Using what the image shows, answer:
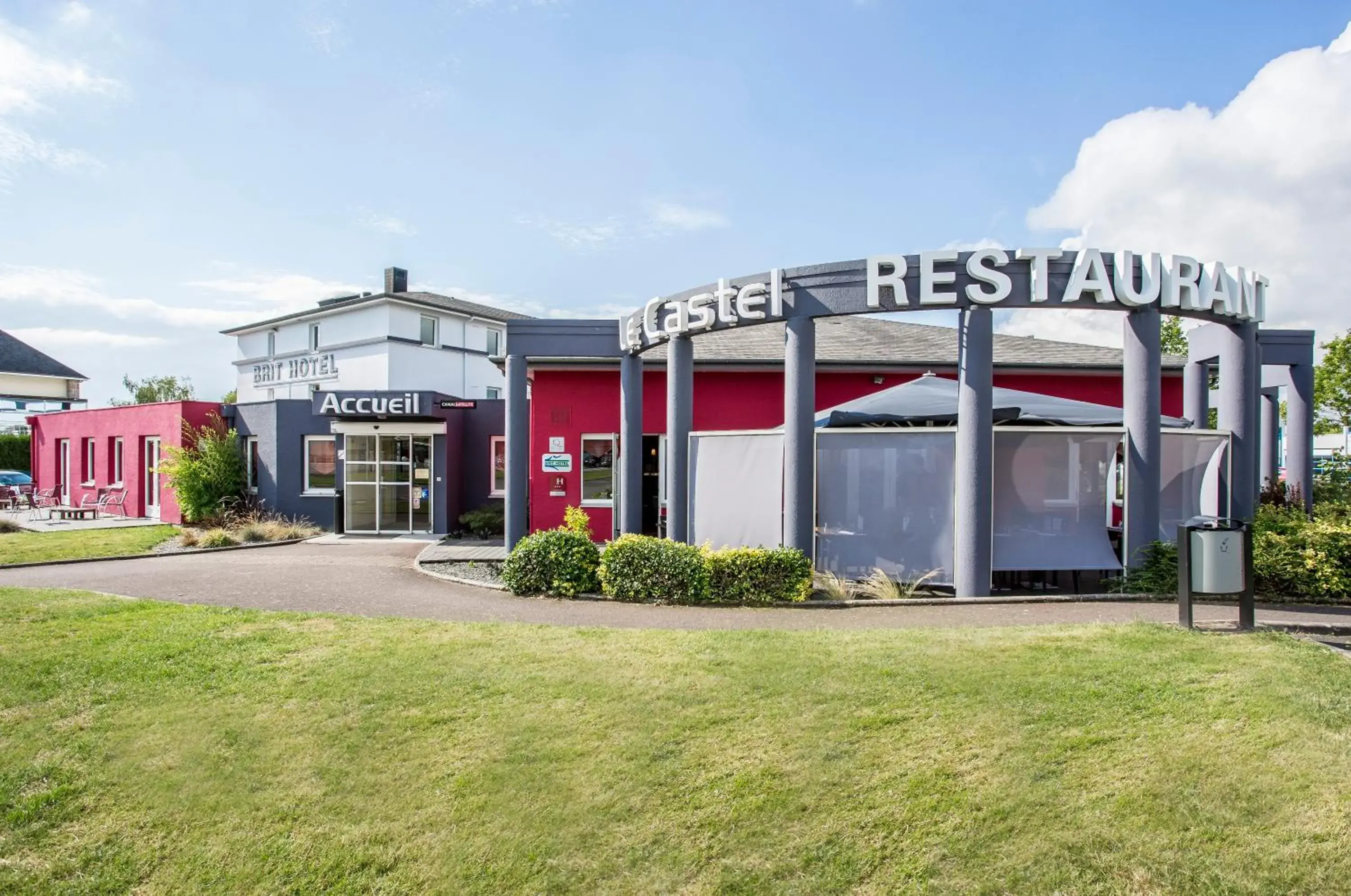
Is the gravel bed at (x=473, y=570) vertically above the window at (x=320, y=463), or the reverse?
the window at (x=320, y=463)

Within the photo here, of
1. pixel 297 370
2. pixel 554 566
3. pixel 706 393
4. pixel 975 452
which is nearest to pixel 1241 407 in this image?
pixel 975 452

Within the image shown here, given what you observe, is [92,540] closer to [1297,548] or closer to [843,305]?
[843,305]

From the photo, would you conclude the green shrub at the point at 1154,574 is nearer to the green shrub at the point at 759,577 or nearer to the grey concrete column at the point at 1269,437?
the green shrub at the point at 759,577

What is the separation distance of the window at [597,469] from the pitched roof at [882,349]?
2.17m

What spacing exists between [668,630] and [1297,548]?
23.6 ft

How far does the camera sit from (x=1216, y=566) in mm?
6844

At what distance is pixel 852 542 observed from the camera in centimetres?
1029

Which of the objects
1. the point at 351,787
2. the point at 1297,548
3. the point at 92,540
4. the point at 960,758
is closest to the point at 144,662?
the point at 351,787

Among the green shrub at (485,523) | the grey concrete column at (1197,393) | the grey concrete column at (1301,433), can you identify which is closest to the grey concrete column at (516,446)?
the green shrub at (485,523)

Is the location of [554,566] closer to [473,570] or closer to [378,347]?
[473,570]

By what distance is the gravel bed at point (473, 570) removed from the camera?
11.4 meters

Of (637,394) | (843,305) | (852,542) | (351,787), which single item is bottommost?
(351,787)

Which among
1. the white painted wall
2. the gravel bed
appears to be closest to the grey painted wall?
the gravel bed

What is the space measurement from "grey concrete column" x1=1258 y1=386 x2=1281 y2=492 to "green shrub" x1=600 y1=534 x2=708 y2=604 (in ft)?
34.3
